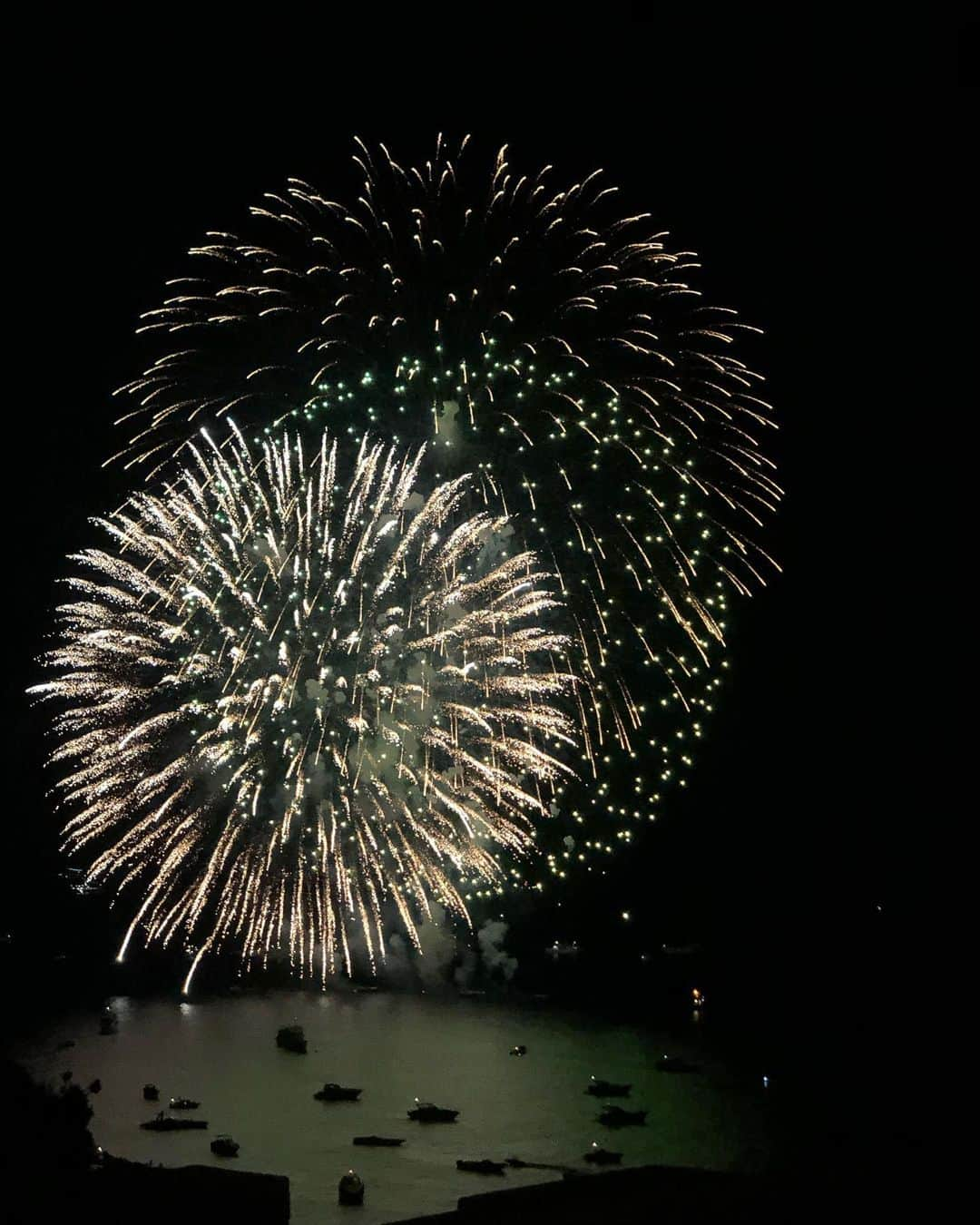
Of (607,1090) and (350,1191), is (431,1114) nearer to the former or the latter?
(607,1090)

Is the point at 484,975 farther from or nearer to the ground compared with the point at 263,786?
nearer to the ground

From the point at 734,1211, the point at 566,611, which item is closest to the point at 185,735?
the point at 566,611

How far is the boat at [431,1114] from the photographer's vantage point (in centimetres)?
2758

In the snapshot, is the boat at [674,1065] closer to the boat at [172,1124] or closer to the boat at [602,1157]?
the boat at [602,1157]

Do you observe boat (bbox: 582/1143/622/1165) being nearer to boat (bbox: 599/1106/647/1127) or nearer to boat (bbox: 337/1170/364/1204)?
boat (bbox: 599/1106/647/1127)

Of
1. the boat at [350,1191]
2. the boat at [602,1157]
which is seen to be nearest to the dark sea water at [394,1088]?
the boat at [602,1157]

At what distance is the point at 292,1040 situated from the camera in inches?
1356

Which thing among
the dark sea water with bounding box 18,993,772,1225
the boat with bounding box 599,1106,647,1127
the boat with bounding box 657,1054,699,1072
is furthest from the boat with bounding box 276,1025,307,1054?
the boat with bounding box 599,1106,647,1127

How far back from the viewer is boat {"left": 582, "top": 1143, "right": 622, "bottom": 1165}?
953 inches

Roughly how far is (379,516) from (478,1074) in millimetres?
14712

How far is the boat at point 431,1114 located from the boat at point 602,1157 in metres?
3.81

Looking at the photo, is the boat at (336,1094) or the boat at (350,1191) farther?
the boat at (336,1094)

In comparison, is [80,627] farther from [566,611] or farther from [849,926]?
[849,926]

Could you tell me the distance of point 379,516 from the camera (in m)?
25.5
